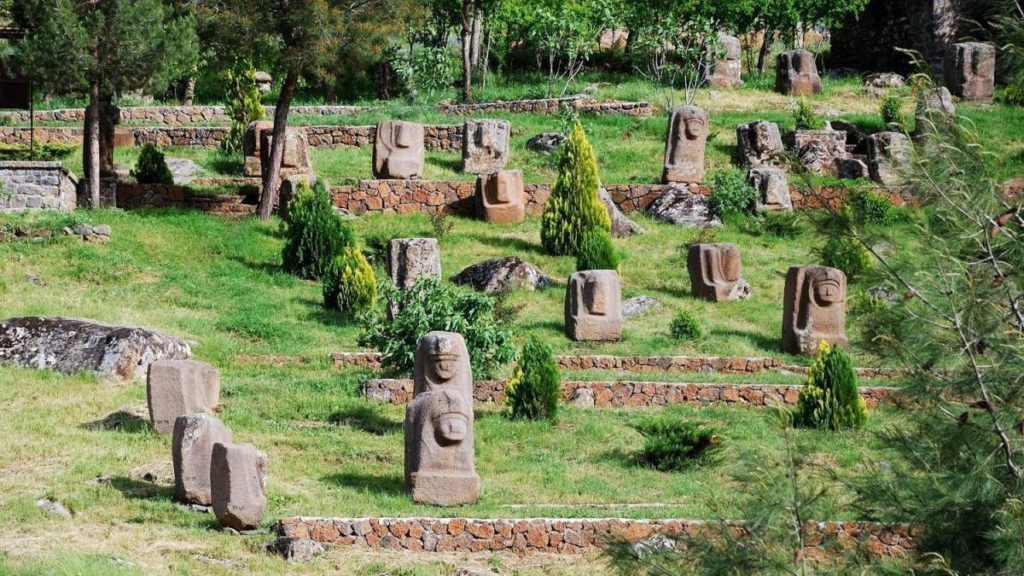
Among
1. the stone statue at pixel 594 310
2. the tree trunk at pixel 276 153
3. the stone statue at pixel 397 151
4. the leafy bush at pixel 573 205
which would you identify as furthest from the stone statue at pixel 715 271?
the tree trunk at pixel 276 153

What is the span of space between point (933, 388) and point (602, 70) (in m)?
36.9

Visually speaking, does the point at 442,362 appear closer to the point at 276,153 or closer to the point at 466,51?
the point at 276,153

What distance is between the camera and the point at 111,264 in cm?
2458

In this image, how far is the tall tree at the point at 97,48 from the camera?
2684cm

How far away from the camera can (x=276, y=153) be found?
1134 inches

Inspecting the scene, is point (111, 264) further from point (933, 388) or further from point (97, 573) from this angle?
point (933, 388)

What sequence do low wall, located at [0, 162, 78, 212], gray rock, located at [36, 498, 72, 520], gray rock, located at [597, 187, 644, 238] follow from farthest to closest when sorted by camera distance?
gray rock, located at [597, 187, 644, 238] < low wall, located at [0, 162, 78, 212] < gray rock, located at [36, 498, 72, 520]

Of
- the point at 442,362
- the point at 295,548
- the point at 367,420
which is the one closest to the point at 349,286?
the point at 367,420

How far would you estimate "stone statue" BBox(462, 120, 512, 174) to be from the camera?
32031 millimetres

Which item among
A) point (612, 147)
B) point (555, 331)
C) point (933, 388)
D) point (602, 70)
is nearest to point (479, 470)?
point (555, 331)

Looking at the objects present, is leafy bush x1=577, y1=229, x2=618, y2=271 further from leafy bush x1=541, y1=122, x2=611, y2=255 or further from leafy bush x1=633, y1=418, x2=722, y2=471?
leafy bush x1=633, y1=418, x2=722, y2=471

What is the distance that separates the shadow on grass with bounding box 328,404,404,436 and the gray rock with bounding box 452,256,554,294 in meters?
6.37

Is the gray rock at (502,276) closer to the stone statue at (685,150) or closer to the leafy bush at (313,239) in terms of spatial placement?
the leafy bush at (313,239)

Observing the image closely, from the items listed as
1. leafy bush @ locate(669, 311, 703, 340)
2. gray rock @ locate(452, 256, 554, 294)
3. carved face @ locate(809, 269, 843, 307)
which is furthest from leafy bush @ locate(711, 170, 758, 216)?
carved face @ locate(809, 269, 843, 307)
